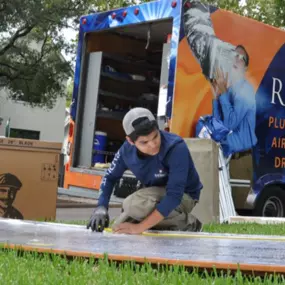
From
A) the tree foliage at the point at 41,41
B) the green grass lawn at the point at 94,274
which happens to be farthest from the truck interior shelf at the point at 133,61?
the tree foliage at the point at 41,41

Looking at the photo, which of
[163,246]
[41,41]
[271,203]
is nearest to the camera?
[163,246]

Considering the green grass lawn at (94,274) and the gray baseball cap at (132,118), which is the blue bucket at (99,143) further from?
the green grass lawn at (94,274)

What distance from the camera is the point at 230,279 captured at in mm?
2916

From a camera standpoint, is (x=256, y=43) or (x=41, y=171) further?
(x=256, y=43)

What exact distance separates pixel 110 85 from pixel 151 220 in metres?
5.08

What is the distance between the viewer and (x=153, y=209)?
4633 mm

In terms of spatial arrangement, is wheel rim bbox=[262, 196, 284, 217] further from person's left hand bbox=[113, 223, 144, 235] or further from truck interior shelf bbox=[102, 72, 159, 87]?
person's left hand bbox=[113, 223, 144, 235]

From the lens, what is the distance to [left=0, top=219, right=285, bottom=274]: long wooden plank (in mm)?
3221

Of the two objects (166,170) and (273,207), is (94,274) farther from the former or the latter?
(273,207)

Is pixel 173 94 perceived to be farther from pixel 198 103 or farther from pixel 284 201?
pixel 284 201

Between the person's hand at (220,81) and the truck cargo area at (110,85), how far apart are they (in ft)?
3.43

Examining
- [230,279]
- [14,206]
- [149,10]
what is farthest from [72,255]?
[149,10]

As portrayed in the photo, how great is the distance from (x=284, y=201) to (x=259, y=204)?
1.88ft

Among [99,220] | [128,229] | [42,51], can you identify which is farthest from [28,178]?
[42,51]
